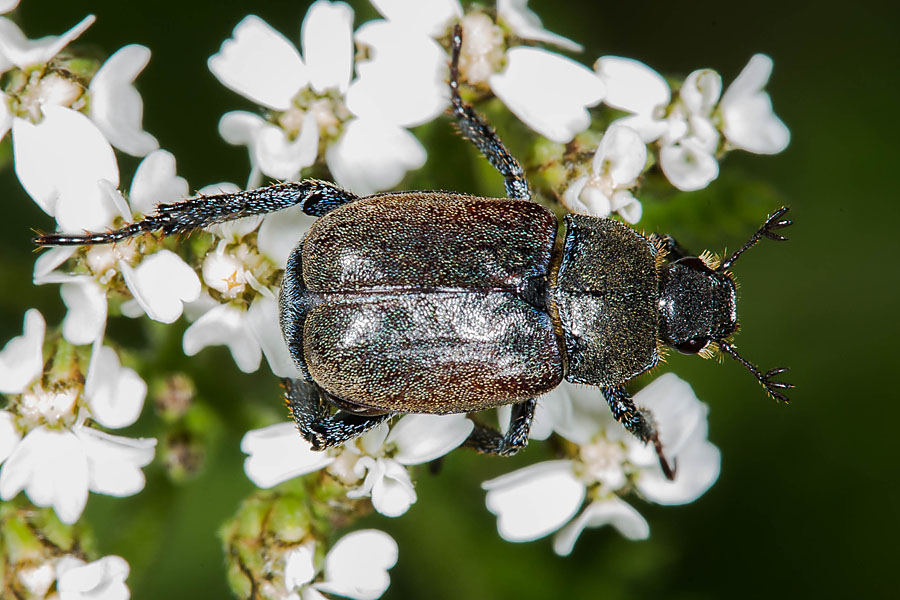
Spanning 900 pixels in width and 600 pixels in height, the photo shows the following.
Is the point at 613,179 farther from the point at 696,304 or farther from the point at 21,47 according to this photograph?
the point at 21,47

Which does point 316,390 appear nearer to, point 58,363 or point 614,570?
point 58,363

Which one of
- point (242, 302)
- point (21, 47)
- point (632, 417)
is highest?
point (21, 47)

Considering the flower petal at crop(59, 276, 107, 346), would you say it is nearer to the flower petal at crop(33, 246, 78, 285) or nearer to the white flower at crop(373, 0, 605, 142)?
the flower petal at crop(33, 246, 78, 285)

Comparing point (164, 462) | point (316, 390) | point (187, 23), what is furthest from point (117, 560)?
point (187, 23)

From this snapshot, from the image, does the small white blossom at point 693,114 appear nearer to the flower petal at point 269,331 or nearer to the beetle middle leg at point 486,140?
the beetle middle leg at point 486,140

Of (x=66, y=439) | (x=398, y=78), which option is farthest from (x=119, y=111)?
(x=66, y=439)

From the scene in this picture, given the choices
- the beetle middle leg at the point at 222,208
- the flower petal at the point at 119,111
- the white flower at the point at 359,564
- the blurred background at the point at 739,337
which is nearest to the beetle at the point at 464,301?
the beetle middle leg at the point at 222,208
